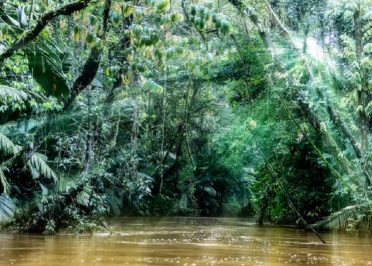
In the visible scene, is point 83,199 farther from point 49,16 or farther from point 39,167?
point 49,16

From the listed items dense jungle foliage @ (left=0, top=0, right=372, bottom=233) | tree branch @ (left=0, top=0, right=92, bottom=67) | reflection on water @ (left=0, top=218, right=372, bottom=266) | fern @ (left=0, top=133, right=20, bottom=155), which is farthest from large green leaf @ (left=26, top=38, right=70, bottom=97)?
fern @ (left=0, top=133, right=20, bottom=155)

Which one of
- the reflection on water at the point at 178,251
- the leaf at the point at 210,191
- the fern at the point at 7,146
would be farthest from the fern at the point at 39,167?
the leaf at the point at 210,191

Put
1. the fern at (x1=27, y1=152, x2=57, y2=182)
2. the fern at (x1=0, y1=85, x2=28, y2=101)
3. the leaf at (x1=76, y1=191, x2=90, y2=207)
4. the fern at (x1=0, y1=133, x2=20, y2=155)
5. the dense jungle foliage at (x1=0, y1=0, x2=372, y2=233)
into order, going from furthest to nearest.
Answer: the fern at (x1=27, y1=152, x2=57, y2=182) → the leaf at (x1=76, y1=191, x2=90, y2=207) → the fern at (x1=0, y1=133, x2=20, y2=155) → the dense jungle foliage at (x1=0, y1=0, x2=372, y2=233) → the fern at (x1=0, y1=85, x2=28, y2=101)

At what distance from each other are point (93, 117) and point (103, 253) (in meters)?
5.23

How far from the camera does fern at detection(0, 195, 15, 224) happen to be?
12031 millimetres

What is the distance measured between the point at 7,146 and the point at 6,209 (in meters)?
1.38

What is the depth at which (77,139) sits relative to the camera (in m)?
12.9

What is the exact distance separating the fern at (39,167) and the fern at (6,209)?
3.13 ft

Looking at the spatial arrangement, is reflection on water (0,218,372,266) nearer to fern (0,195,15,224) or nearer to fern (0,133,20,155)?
fern (0,195,15,224)

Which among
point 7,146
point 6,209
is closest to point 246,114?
point 7,146

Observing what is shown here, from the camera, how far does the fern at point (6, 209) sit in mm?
12031

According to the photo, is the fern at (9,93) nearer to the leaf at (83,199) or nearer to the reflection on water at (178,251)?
the reflection on water at (178,251)

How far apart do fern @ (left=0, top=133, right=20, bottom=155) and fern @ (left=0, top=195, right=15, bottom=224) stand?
41.6 inches

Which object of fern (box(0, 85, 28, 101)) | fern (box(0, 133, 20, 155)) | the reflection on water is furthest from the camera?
fern (box(0, 133, 20, 155))
